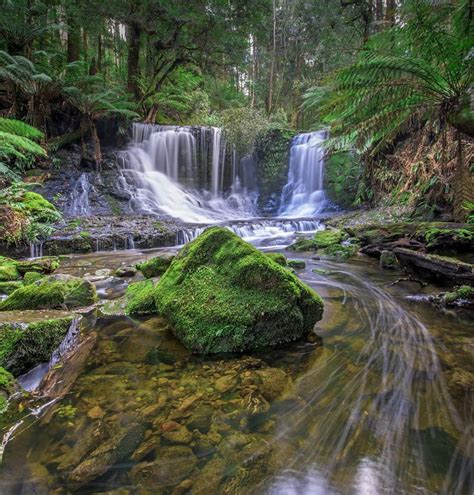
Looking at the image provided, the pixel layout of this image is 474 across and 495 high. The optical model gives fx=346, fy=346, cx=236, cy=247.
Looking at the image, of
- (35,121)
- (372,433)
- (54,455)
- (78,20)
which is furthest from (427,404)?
(78,20)

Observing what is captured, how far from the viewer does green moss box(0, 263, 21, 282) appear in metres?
4.66

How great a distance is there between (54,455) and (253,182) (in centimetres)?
1356

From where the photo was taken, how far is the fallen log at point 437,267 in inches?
150

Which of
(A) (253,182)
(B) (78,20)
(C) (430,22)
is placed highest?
(B) (78,20)

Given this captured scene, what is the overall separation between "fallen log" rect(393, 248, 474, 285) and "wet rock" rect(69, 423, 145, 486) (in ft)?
11.9

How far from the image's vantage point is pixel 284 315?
2.71 m

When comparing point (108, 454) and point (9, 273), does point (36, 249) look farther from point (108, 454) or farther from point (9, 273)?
point (108, 454)

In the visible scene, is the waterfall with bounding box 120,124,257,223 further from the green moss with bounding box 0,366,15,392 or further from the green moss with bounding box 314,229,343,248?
the green moss with bounding box 0,366,15,392

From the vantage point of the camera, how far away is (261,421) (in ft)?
6.04

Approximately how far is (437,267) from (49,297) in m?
4.30

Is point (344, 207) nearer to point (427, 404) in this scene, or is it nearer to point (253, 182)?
point (253, 182)

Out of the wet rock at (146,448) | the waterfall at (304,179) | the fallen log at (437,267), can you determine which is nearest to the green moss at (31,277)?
the wet rock at (146,448)

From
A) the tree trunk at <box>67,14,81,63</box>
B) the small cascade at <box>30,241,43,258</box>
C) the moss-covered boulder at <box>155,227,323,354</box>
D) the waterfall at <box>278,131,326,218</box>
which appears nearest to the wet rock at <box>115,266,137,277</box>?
the moss-covered boulder at <box>155,227,323,354</box>

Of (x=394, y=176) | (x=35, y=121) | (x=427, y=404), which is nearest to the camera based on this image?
(x=427, y=404)
